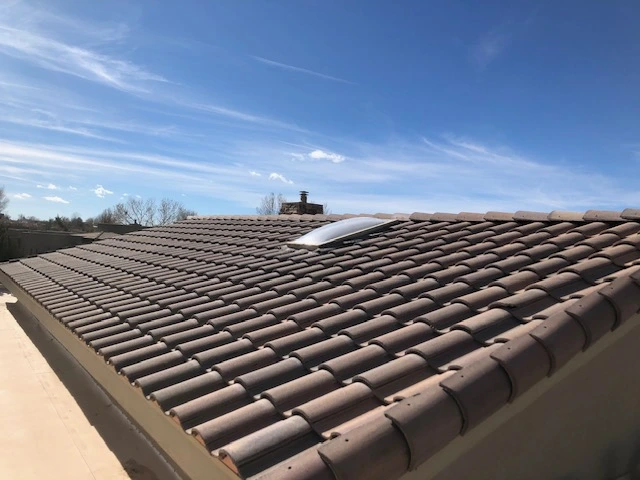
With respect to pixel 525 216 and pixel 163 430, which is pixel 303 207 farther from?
pixel 163 430

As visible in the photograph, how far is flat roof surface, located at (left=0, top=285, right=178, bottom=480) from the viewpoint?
4.82 metres

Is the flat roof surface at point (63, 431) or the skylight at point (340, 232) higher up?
the skylight at point (340, 232)

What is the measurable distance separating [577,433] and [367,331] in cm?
172

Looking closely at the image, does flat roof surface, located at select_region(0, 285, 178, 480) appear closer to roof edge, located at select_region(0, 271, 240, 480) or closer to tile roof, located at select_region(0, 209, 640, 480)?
roof edge, located at select_region(0, 271, 240, 480)

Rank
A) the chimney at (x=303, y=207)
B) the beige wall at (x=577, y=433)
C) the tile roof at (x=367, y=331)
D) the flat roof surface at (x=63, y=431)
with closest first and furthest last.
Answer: the tile roof at (x=367, y=331), the beige wall at (x=577, y=433), the flat roof surface at (x=63, y=431), the chimney at (x=303, y=207)

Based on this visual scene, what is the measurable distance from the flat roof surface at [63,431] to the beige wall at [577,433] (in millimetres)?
3195

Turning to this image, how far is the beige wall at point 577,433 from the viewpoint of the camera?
2.84 m

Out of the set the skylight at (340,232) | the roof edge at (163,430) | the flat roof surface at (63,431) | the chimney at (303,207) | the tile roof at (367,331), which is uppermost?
the chimney at (303,207)

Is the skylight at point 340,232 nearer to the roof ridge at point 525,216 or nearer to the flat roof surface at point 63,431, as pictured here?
the roof ridge at point 525,216

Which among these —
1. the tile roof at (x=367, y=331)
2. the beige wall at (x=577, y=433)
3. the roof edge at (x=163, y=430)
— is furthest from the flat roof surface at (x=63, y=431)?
the beige wall at (x=577, y=433)

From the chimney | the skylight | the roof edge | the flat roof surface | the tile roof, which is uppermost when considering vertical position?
the chimney

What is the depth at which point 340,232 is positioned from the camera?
25.1 ft

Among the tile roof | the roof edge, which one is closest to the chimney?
the tile roof

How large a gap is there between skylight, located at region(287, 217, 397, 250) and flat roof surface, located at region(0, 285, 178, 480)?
363cm
